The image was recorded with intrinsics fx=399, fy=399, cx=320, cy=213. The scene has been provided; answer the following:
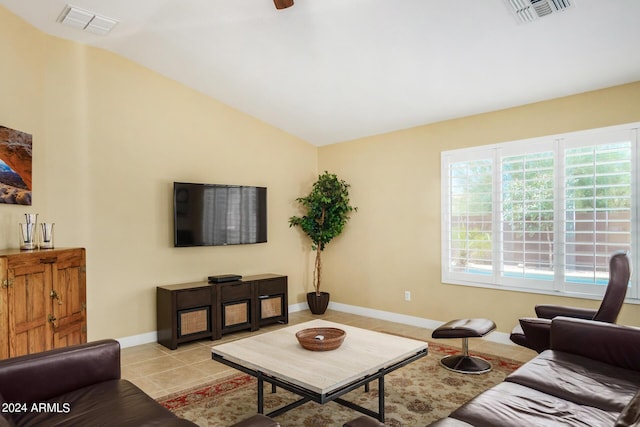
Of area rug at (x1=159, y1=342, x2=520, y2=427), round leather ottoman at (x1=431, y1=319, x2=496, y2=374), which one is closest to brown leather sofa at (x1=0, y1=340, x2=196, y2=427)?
area rug at (x1=159, y1=342, x2=520, y2=427)

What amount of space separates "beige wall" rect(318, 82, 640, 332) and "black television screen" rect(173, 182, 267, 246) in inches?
54.3

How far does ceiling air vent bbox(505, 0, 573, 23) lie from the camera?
A: 273 centimetres

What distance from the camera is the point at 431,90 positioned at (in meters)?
4.18

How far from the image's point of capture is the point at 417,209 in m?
5.13

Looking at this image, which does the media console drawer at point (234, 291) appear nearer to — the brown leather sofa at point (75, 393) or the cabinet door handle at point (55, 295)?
the cabinet door handle at point (55, 295)

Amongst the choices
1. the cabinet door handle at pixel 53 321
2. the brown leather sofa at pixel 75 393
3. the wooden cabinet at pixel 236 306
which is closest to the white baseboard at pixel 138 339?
the wooden cabinet at pixel 236 306

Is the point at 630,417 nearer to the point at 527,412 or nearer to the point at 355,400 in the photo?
the point at 527,412

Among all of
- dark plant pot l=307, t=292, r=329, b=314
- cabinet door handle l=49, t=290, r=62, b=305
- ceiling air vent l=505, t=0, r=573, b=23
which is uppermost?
ceiling air vent l=505, t=0, r=573, b=23

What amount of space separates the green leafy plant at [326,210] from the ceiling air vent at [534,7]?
333 centimetres

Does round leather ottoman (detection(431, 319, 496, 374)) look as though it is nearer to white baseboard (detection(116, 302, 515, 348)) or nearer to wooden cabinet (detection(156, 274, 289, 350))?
white baseboard (detection(116, 302, 515, 348))

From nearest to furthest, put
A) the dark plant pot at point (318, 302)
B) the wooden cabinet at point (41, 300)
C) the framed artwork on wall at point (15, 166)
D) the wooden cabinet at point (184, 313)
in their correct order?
the wooden cabinet at point (41, 300), the framed artwork on wall at point (15, 166), the wooden cabinet at point (184, 313), the dark plant pot at point (318, 302)

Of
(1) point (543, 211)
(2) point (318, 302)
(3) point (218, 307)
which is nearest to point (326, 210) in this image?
(2) point (318, 302)

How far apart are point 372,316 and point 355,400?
8.74 ft

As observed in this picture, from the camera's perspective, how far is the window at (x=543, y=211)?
11.9 feet
